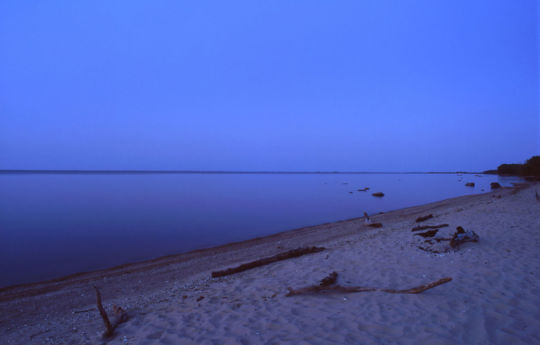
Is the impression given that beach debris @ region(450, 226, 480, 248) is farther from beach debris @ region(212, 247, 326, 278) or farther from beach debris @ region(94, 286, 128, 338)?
beach debris @ region(94, 286, 128, 338)

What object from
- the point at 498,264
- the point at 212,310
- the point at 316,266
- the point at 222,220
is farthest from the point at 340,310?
the point at 222,220

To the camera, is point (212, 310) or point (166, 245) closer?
point (212, 310)

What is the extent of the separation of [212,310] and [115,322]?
2018mm

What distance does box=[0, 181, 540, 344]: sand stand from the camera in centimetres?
450

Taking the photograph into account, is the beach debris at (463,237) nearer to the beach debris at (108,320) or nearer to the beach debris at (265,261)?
the beach debris at (265,261)

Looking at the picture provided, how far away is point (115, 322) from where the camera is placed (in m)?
5.64

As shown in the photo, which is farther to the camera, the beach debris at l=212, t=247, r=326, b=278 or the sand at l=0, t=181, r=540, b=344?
the beach debris at l=212, t=247, r=326, b=278

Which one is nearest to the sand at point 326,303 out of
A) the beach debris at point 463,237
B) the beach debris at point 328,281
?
the beach debris at point 463,237

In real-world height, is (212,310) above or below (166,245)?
above

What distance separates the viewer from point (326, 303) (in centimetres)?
577

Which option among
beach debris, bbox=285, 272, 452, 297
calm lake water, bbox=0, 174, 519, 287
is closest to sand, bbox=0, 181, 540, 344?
beach debris, bbox=285, 272, 452, 297

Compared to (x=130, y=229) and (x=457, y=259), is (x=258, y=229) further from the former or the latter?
(x=457, y=259)

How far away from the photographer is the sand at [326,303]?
450 centimetres

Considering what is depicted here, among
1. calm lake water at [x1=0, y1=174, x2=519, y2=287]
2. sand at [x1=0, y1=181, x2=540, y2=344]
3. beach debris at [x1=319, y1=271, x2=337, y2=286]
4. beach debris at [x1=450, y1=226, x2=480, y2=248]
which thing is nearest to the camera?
sand at [x1=0, y1=181, x2=540, y2=344]
